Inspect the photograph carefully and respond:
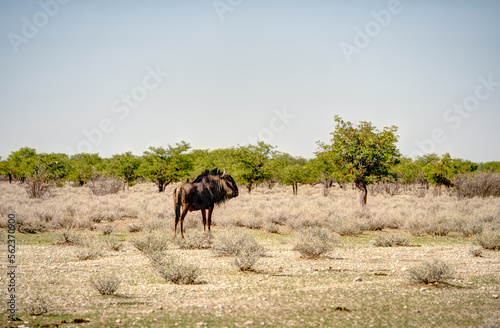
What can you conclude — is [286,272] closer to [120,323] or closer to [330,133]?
[120,323]

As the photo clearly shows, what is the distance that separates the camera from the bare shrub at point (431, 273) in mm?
8781

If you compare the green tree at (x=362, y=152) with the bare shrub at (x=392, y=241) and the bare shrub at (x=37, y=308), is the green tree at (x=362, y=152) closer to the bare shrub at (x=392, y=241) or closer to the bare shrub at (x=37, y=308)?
the bare shrub at (x=392, y=241)

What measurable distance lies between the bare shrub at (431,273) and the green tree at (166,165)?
41986 millimetres

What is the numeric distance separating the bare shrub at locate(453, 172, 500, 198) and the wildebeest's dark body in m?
28.1

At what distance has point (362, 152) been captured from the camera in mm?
23438

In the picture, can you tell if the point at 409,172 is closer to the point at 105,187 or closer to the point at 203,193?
the point at 105,187

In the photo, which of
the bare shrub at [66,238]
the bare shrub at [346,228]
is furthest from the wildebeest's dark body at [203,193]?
the bare shrub at [346,228]

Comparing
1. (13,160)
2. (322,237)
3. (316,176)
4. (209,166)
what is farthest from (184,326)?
(13,160)

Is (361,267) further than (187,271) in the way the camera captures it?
Yes

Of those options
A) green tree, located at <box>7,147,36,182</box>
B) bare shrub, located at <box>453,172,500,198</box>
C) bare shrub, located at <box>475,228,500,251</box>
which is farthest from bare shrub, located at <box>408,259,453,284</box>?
green tree, located at <box>7,147,36,182</box>

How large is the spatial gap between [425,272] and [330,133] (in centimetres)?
1670

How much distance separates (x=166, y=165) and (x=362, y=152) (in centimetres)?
3141

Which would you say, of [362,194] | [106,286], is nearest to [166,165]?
[362,194]

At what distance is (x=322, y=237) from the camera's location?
1395 cm
